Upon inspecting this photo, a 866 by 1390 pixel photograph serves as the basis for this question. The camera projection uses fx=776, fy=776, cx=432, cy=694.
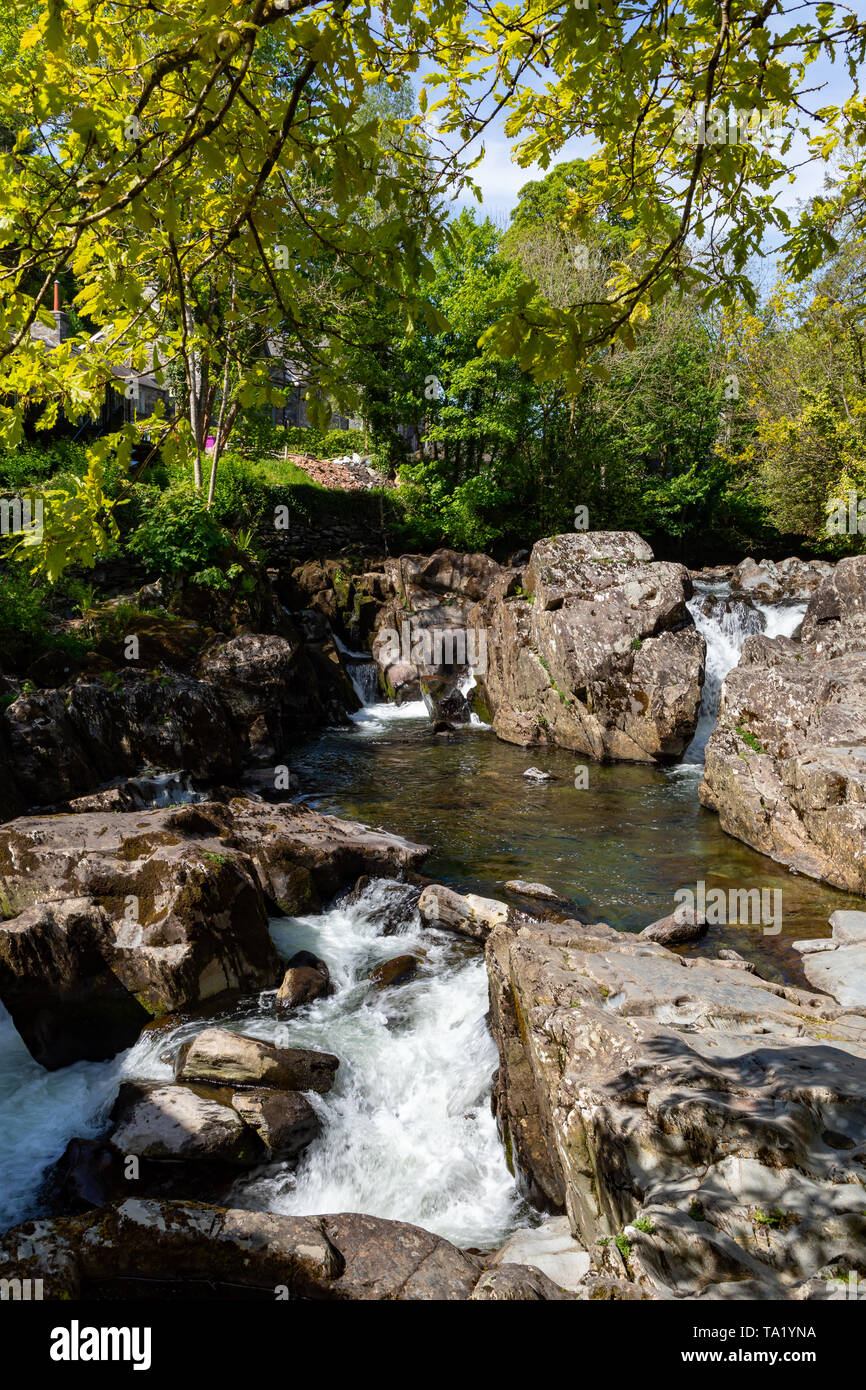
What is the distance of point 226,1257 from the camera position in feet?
13.5

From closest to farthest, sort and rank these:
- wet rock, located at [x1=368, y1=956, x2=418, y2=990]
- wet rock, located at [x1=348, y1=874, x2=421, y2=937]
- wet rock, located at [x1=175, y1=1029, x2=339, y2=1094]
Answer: wet rock, located at [x1=175, y1=1029, x2=339, y2=1094] < wet rock, located at [x1=368, y1=956, x2=418, y2=990] < wet rock, located at [x1=348, y1=874, x2=421, y2=937]

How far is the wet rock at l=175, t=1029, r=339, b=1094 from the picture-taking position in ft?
19.4

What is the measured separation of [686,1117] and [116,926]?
5158 mm

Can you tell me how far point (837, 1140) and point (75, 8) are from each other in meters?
5.45

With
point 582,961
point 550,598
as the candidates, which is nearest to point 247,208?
point 582,961

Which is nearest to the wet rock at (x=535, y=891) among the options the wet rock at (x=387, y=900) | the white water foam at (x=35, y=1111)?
the wet rock at (x=387, y=900)

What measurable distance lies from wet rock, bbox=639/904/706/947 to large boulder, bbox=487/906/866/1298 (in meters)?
2.25

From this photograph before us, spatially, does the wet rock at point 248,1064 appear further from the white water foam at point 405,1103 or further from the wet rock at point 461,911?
the wet rock at point 461,911

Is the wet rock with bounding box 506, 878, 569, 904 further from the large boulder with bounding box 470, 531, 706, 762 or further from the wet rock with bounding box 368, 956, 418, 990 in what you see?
the large boulder with bounding box 470, 531, 706, 762

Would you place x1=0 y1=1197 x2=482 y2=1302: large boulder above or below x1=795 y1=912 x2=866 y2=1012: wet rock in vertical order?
above

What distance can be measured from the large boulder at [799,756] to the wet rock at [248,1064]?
6883 millimetres

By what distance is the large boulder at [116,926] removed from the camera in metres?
6.48
